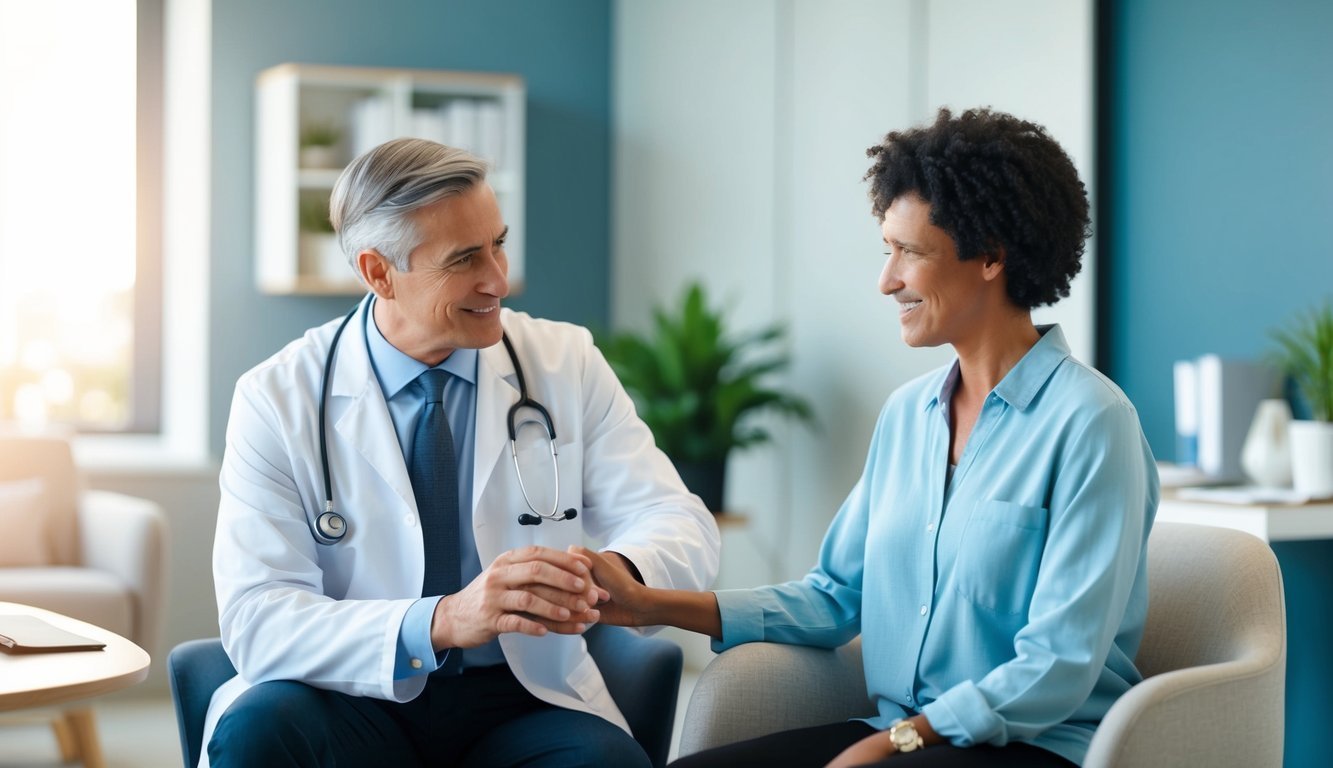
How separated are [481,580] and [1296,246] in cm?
206

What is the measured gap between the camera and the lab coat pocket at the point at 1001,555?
1.66 metres

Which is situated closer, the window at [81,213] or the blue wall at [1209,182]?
the blue wall at [1209,182]

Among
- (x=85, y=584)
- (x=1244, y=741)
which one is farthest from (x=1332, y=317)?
(x=85, y=584)

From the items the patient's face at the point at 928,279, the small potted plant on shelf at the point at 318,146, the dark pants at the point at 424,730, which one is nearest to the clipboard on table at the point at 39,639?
the dark pants at the point at 424,730

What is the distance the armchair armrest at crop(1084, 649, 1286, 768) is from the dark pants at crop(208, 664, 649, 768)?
65cm

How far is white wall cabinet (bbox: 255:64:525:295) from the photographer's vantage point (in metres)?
4.57

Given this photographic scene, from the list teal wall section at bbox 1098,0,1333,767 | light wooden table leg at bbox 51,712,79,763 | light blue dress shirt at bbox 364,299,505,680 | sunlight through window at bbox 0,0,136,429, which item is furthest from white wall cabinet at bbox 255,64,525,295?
light blue dress shirt at bbox 364,299,505,680

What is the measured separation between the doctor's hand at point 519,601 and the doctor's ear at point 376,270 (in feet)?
1.63

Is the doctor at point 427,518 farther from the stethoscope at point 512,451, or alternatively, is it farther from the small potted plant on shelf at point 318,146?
the small potted plant on shelf at point 318,146

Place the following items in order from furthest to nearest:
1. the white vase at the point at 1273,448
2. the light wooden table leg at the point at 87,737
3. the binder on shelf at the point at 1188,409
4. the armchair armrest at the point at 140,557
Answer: the armchair armrest at the point at 140,557 < the light wooden table leg at the point at 87,737 < the binder on shelf at the point at 1188,409 < the white vase at the point at 1273,448

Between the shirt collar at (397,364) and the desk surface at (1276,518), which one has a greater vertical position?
the shirt collar at (397,364)

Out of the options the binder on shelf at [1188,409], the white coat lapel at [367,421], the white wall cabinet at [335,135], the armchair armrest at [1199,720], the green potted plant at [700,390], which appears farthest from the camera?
the white wall cabinet at [335,135]

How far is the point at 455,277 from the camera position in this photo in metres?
2.00

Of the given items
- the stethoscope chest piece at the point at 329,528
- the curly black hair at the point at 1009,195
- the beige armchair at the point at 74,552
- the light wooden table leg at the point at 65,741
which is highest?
the curly black hair at the point at 1009,195
